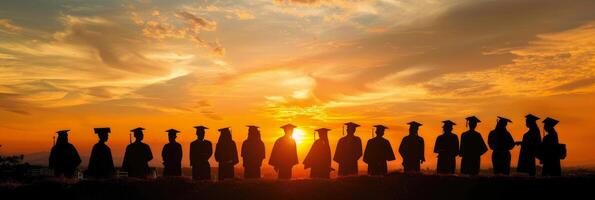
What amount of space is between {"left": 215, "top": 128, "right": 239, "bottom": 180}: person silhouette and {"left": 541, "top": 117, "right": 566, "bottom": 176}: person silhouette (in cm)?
1356

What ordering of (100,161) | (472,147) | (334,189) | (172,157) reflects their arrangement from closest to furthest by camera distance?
1. (334,189)
2. (472,147)
3. (100,161)
4. (172,157)

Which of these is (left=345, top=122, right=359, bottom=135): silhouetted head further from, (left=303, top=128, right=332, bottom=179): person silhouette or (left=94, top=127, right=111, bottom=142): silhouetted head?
(left=94, top=127, right=111, bottom=142): silhouetted head

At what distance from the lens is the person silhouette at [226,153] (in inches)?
1125

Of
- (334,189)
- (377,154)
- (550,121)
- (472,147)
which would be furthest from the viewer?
(377,154)

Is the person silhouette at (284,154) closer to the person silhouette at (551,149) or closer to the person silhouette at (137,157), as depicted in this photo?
the person silhouette at (137,157)

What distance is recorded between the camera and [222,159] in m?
28.6

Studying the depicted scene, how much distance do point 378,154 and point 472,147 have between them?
13.8 feet

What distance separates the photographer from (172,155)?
1119 inches

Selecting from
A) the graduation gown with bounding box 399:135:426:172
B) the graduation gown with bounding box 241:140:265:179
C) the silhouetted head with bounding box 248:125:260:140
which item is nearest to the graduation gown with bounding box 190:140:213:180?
the graduation gown with bounding box 241:140:265:179

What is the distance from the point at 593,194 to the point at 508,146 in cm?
463

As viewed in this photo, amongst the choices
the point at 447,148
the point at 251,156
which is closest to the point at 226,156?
the point at 251,156

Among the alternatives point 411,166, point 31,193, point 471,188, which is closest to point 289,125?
point 411,166

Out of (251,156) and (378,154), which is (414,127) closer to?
(378,154)

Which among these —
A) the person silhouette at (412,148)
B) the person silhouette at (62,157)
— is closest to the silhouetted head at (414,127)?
the person silhouette at (412,148)
